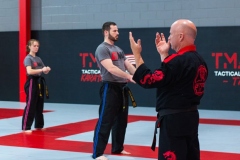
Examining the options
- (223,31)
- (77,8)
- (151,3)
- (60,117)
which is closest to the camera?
(60,117)

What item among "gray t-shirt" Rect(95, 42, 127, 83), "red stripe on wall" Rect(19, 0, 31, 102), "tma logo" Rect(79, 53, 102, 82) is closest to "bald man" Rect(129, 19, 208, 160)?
"gray t-shirt" Rect(95, 42, 127, 83)

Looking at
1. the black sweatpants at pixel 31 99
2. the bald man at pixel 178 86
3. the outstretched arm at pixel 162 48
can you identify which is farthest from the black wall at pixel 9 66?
the bald man at pixel 178 86

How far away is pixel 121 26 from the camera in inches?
507

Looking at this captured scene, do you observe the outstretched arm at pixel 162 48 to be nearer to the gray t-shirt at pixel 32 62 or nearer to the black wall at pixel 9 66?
the gray t-shirt at pixel 32 62

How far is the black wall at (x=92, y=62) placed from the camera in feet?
38.5

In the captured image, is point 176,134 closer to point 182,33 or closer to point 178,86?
point 178,86

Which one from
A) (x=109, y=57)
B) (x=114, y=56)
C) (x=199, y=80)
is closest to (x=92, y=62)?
(x=114, y=56)

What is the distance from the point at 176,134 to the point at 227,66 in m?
8.23

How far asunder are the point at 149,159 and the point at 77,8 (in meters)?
7.91

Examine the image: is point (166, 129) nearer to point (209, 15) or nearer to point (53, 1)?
point (209, 15)

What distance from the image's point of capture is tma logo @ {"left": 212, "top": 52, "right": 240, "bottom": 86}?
11633mm

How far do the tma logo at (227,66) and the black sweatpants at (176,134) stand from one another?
8.03m

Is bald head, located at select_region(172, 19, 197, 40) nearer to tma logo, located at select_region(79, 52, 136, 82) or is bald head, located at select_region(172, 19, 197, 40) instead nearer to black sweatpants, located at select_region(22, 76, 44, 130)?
black sweatpants, located at select_region(22, 76, 44, 130)

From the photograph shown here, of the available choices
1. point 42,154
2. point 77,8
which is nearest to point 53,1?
point 77,8
